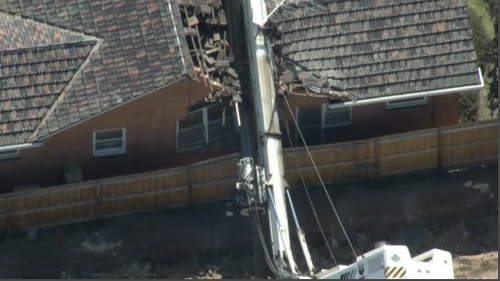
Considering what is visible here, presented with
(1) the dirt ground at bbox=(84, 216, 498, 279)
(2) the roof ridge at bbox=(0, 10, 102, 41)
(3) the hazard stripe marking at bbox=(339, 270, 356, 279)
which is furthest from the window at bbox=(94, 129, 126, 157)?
(3) the hazard stripe marking at bbox=(339, 270, 356, 279)

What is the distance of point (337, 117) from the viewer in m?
46.3

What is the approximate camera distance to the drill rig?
3991cm

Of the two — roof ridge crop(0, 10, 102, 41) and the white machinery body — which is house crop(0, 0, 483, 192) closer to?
roof ridge crop(0, 10, 102, 41)

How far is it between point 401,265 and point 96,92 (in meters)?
9.50

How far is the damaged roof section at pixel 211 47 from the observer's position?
4484 centimetres

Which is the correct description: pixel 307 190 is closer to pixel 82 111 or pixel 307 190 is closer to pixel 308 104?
pixel 308 104

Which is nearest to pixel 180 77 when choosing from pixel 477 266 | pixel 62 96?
pixel 62 96

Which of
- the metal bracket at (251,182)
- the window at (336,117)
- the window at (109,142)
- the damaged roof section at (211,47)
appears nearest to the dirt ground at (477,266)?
the window at (336,117)

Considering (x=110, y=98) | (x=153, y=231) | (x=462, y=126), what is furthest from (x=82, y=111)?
(x=462, y=126)

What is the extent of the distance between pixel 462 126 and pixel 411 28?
9.66 feet

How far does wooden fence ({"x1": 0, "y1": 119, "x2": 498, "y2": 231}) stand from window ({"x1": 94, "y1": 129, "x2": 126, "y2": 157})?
1.28 meters

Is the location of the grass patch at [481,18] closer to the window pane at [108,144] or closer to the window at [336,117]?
the window at [336,117]

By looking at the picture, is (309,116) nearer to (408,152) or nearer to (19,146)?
(408,152)

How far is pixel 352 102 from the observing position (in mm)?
44844
